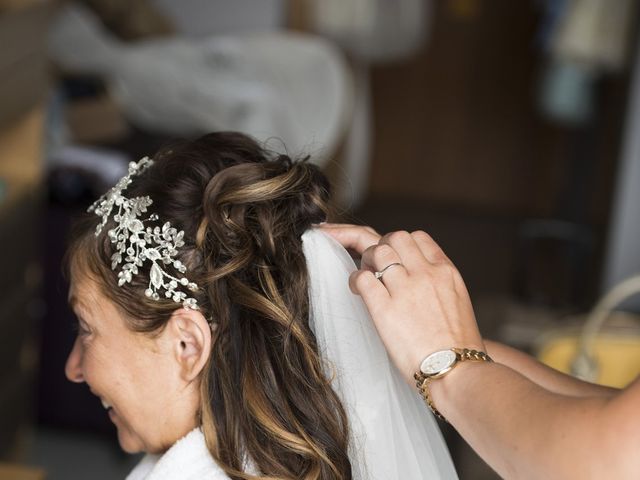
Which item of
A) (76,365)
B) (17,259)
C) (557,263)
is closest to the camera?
(76,365)

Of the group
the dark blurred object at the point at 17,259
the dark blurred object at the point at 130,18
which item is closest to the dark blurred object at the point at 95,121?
the dark blurred object at the point at 130,18

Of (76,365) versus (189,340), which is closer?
(189,340)

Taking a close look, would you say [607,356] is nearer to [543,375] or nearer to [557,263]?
[543,375]

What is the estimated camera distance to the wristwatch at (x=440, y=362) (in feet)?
3.12

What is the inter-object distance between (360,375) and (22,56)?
1.48 meters

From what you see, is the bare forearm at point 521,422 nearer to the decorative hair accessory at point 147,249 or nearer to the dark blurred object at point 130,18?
the decorative hair accessory at point 147,249

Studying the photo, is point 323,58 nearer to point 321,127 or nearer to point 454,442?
point 321,127

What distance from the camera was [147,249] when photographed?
1135 millimetres

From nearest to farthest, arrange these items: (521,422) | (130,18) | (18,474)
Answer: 1. (521,422)
2. (18,474)
3. (130,18)

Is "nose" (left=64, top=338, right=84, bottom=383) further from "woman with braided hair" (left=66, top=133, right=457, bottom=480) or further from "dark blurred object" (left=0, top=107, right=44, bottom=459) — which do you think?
"dark blurred object" (left=0, top=107, right=44, bottom=459)

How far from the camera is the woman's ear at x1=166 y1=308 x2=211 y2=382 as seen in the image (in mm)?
1135

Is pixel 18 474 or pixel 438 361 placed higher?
pixel 438 361

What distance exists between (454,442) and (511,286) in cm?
218

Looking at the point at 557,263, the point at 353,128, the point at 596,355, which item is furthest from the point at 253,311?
the point at 557,263
